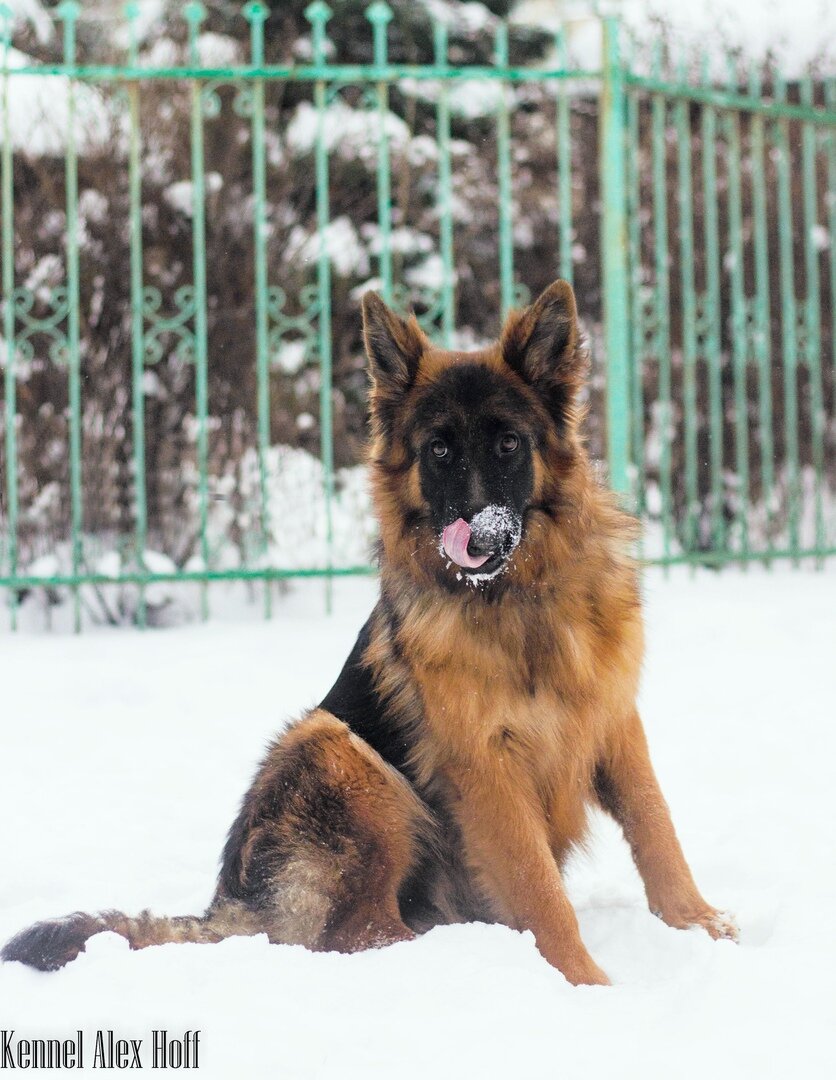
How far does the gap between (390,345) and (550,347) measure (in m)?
0.47

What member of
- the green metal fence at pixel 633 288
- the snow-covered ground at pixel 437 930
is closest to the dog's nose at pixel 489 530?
the snow-covered ground at pixel 437 930

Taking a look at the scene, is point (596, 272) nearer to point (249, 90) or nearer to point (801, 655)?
point (249, 90)

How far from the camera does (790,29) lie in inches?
403

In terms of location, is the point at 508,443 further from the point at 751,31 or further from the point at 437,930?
the point at 751,31

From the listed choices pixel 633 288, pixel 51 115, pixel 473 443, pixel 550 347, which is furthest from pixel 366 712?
pixel 51 115

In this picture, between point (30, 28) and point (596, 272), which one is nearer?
point (30, 28)

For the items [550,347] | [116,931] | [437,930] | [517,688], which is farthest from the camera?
[550,347]

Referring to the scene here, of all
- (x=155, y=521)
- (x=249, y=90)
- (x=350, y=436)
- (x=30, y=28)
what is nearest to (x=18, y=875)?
(x=155, y=521)

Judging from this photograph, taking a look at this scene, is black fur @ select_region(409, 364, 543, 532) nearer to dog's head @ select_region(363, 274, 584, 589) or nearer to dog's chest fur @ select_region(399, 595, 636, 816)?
dog's head @ select_region(363, 274, 584, 589)

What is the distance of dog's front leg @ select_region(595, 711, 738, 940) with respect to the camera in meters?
3.47

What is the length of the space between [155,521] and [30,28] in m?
3.81

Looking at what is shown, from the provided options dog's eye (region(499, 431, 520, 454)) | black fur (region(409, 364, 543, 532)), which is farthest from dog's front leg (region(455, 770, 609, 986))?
dog's eye (region(499, 431, 520, 454))

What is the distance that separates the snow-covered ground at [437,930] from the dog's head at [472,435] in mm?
1014

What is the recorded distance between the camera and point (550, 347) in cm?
352
